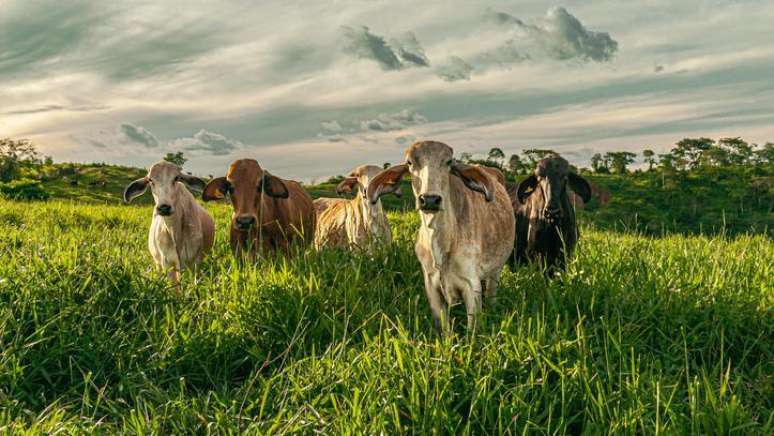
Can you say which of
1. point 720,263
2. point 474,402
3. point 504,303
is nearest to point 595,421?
point 474,402

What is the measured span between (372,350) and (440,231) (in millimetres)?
1147

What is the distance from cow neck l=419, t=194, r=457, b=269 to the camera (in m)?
5.16

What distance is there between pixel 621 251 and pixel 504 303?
201cm

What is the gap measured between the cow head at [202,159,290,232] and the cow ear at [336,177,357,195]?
5.28 ft

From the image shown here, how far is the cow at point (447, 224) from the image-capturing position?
16.2 feet

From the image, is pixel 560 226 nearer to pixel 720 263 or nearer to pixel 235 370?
pixel 720 263

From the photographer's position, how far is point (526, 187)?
23.9ft

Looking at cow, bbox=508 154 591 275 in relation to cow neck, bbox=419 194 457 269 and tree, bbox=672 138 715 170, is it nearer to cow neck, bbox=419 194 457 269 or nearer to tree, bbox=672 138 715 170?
cow neck, bbox=419 194 457 269

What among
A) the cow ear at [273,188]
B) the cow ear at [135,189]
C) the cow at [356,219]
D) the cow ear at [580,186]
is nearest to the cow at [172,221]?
the cow ear at [135,189]

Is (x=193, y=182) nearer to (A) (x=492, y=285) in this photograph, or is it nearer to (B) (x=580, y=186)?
(A) (x=492, y=285)

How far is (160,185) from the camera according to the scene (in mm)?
7164

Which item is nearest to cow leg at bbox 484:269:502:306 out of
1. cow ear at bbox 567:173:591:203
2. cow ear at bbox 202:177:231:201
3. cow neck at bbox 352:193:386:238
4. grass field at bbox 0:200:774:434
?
grass field at bbox 0:200:774:434

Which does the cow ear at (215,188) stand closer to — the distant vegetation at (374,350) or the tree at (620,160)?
the distant vegetation at (374,350)

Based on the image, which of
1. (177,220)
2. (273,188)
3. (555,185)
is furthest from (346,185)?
(555,185)
